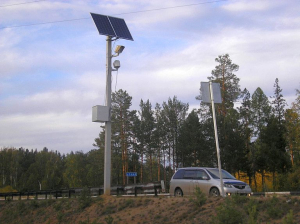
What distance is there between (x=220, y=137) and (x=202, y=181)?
3028cm

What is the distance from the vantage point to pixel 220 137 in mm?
47250

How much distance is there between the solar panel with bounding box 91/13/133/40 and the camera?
22.9 metres

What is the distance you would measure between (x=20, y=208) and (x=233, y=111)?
35.2 metres

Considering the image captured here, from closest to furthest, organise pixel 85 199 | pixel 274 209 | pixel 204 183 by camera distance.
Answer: pixel 274 209 < pixel 204 183 < pixel 85 199

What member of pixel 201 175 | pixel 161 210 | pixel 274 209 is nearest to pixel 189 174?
pixel 201 175

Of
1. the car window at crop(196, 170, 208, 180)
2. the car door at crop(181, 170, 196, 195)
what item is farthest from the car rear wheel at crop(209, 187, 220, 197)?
the car door at crop(181, 170, 196, 195)

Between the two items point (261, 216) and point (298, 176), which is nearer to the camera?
point (261, 216)

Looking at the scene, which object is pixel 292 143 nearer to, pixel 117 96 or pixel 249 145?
pixel 249 145

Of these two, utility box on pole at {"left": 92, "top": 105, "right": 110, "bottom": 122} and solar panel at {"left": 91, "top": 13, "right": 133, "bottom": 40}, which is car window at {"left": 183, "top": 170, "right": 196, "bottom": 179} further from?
solar panel at {"left": 91, "top": 13, "right": 133, "bottom": 40}

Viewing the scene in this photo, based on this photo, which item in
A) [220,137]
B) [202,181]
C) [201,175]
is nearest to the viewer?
[202,181]

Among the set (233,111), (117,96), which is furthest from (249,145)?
(117,96)

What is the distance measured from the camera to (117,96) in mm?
58188

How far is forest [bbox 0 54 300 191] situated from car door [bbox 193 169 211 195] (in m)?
25.8

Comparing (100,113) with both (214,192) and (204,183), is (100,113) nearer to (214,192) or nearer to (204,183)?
(204,183)
